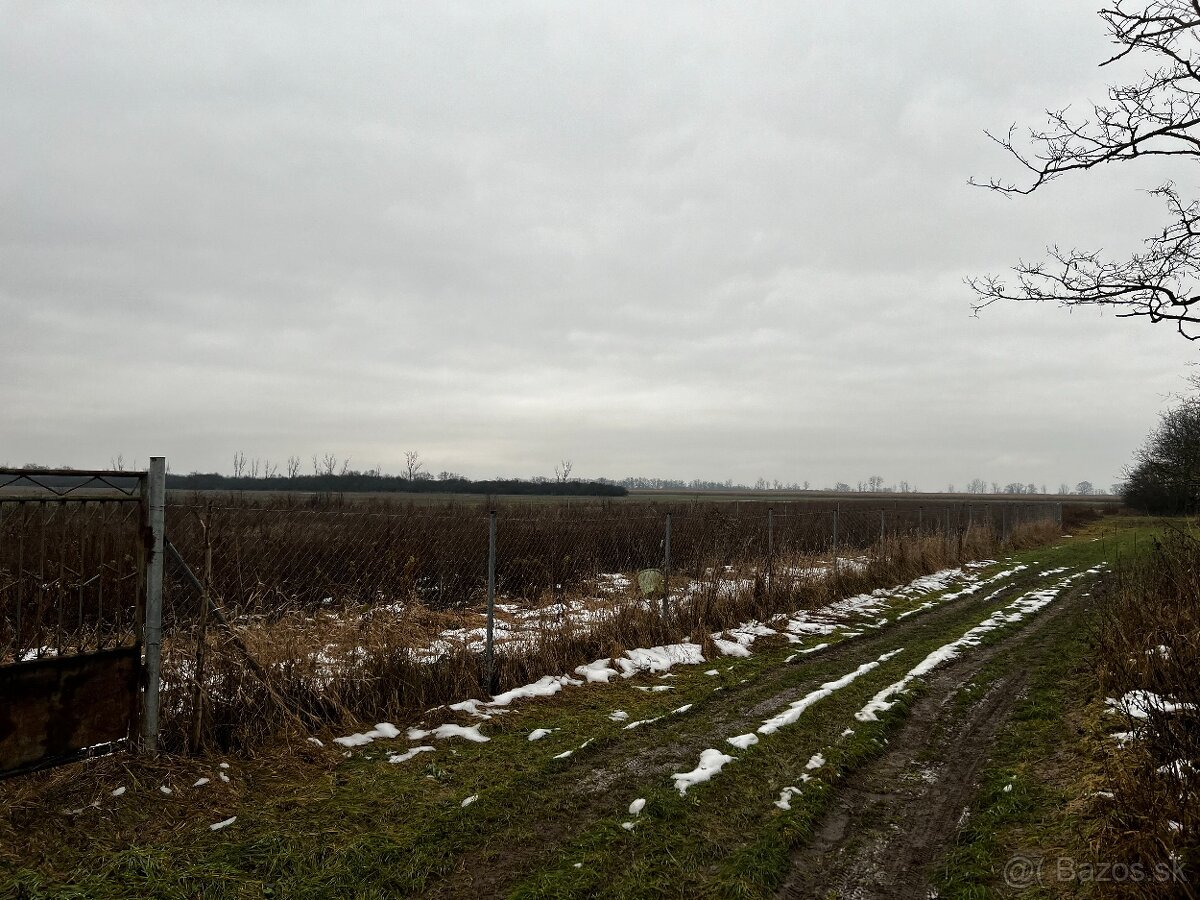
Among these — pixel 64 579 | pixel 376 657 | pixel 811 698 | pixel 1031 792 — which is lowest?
pixel 811 698

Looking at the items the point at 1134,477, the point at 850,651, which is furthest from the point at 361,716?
the point at 1134,477

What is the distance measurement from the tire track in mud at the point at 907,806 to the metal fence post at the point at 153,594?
165 inches

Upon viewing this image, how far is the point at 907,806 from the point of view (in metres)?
4.24

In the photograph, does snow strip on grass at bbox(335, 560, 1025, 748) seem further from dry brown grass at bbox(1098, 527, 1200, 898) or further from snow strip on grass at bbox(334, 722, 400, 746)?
dry brown grass at bbox(1098, 527, 1200, 898)

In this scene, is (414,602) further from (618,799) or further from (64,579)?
(618,799)

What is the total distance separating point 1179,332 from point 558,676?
671 centimetres

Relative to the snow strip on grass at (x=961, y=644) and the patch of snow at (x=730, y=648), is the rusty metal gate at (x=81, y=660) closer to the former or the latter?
the snow strip on grass at (x=961, y=644)

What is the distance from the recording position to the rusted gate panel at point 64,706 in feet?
13.4

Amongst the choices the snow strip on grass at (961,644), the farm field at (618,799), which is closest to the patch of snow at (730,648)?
the farm field at (618,799)

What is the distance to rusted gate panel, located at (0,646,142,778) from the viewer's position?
13.4 ft

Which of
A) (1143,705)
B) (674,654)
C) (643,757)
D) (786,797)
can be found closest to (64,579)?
(643,757)

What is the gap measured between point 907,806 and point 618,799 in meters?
1.78

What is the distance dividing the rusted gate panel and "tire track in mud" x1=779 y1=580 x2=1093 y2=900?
4320 millimetres

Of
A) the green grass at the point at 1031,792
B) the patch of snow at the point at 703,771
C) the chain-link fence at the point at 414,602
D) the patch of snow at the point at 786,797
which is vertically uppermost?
the chain-link fence at the point at 414,602
